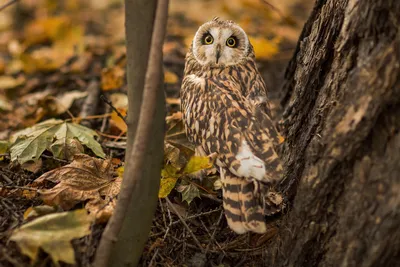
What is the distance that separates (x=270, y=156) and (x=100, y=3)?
5.58m

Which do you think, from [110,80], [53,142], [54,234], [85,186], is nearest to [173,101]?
[110,80]

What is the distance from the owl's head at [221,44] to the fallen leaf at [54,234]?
4.83 feet

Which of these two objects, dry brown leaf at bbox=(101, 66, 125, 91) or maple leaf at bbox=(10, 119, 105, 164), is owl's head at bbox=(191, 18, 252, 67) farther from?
dry brown leaf at bbox=(101, 66, 125, 91)

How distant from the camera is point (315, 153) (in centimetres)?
215

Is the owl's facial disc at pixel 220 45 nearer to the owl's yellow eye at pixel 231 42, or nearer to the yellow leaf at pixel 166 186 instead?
the owl's yellow eye at pixel 231 42

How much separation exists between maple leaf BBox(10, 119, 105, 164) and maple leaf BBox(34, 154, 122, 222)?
0.19m

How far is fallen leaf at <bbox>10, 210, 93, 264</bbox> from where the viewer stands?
192 cm

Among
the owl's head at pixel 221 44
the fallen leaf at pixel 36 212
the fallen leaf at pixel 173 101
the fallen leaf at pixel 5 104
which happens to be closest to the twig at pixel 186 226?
the fallen leaf at pixel 36 212

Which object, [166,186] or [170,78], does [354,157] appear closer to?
[166,186]

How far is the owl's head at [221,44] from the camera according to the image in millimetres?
3009

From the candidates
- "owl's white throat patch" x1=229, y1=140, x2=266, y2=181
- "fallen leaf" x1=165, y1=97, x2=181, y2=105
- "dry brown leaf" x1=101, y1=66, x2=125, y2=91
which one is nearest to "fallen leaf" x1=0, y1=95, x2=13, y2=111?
"dry brown leaf" x1=101, y1=66, x2=125, y2=91

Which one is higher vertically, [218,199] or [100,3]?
[100,3]

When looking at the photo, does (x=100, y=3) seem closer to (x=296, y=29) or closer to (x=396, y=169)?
(x=296, y=29)

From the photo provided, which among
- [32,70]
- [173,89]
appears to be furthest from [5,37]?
[173,89]
